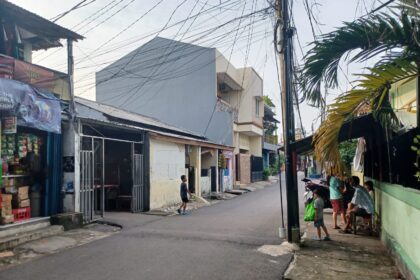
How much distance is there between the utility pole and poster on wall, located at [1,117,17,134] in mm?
6165

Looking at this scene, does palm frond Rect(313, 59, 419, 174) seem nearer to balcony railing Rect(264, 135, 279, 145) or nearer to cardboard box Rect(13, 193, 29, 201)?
cardboard box Rect(13, 193, 29, 201)

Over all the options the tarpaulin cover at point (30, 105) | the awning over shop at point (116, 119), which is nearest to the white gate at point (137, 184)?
the awning over shop at point (116, 119)

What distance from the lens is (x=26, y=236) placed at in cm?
860

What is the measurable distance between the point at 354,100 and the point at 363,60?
724mm

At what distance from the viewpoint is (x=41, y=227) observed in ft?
31.4

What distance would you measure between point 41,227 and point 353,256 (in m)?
7.43

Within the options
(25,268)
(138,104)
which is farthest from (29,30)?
(138,104)

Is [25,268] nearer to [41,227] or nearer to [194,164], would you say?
[41,227]

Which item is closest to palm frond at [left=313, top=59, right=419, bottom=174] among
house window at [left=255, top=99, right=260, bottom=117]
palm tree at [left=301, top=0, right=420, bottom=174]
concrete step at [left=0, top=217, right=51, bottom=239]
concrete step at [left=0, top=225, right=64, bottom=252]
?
palm tree at [left=301, top=0, right=420, bottom=174]

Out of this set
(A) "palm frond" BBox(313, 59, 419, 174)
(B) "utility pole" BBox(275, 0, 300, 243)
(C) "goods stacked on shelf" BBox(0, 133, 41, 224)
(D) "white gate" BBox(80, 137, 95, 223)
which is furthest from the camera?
(D) "white gate" BBox(80, 137, 95, 223)

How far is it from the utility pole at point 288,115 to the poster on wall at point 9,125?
617 cm

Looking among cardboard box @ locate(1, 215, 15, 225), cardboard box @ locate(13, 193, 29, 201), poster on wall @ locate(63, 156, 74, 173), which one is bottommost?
cardboard box @ locate(1, 215, 15, 225)

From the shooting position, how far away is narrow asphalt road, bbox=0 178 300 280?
639 cm

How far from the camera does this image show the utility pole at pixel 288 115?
28.4ft
